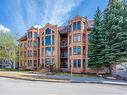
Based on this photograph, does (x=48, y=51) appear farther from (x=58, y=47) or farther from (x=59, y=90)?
(x=59, y=90)

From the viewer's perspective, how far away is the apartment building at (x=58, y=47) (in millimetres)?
42062

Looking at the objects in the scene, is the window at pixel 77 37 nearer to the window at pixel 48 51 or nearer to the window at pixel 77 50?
the window at pixel 77 50

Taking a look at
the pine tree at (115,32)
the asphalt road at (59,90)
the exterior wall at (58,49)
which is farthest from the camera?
the exterior wall at (58,49)

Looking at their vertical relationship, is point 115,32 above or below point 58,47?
above

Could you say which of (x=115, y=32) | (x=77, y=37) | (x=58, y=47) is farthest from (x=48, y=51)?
(x=115, y=32)

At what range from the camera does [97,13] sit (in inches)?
1415

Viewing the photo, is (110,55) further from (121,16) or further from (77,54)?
(77,54)

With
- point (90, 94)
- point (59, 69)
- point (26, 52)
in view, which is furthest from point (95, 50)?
point (26, 52)

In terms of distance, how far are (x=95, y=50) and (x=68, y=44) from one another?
39.5 ft

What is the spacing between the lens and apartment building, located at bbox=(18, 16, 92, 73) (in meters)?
42.1

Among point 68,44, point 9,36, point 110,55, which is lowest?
point 110,55

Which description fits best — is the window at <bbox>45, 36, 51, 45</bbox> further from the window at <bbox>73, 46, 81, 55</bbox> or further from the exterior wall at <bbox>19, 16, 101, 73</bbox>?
the window at <bbox>73, 46, 81, 55</bbox>

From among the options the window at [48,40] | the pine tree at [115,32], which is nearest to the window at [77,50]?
the window at [48,40]

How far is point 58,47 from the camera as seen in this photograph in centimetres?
4812
